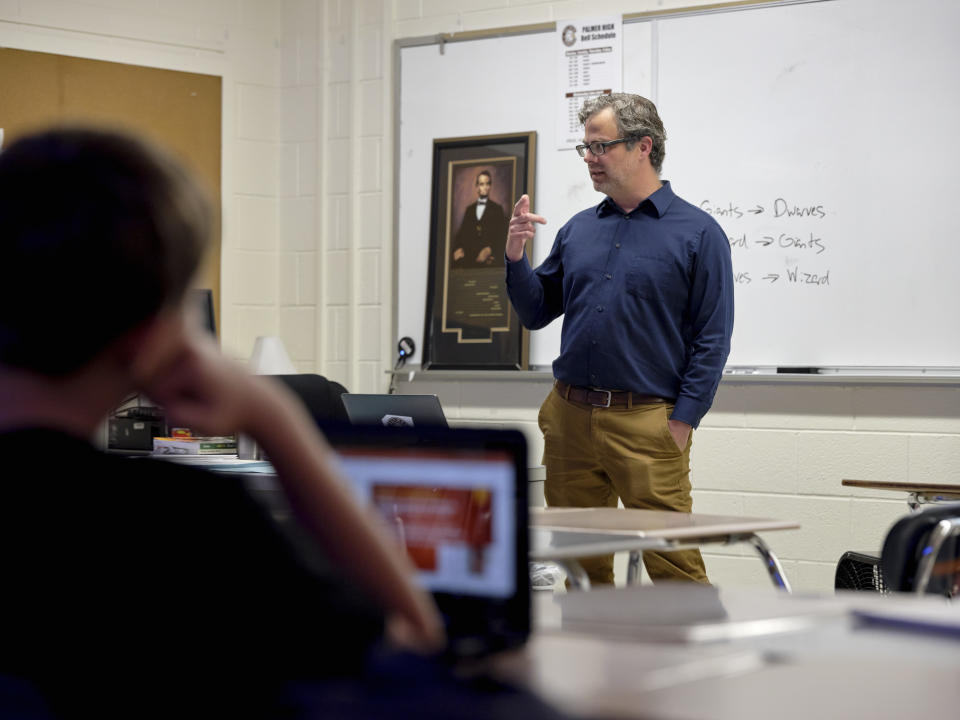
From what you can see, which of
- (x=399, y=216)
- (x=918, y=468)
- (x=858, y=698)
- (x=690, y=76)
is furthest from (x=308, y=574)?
(x=399, y=216)

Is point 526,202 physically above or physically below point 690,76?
below

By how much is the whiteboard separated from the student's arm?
324 cm

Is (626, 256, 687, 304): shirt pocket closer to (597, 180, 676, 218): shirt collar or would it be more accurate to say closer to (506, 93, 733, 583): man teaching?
(506, 93, 733, 583): man teaching

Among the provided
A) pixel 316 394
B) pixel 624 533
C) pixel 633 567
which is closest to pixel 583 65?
pixel 316 394

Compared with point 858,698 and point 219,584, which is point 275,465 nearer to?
point 219,584

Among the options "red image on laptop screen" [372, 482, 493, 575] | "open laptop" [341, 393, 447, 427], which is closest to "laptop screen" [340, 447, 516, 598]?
"red image on laptop screen" [372, 482, 493, 575]

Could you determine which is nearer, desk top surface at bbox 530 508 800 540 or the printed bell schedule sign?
desk top surface at bbox 530 508 800 540

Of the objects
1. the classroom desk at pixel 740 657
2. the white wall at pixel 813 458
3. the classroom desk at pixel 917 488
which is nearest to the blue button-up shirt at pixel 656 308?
the classroom desk at pixel 917 488

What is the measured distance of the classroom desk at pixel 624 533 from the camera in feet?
5.41

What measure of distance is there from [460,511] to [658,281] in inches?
90.5

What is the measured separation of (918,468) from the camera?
3.75 metres

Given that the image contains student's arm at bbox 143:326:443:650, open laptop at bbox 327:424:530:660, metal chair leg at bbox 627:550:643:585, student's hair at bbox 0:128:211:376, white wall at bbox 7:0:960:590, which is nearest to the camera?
student's hair at bbox 0:128:211:376

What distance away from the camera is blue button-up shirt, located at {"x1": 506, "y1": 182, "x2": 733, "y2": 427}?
322cm

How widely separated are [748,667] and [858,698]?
0.41ft
